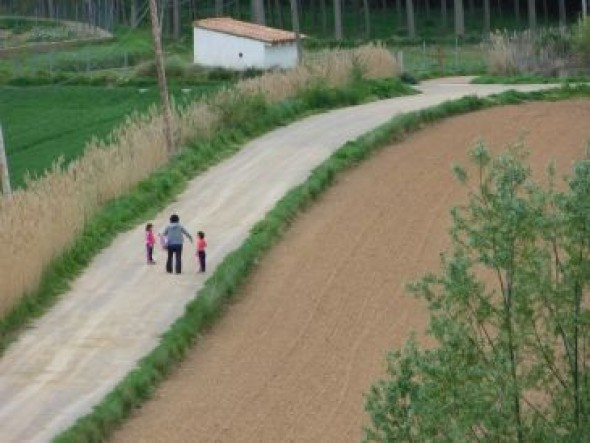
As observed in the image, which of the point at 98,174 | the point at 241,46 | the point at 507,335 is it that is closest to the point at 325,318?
the point at 98,174

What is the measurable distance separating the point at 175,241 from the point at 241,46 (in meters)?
35.3

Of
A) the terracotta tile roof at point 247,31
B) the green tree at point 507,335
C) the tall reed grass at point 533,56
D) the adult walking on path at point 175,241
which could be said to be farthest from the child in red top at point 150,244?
the terracotta tile roof at point 247,31

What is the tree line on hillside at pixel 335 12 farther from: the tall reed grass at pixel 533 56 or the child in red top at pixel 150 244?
the child in red top at pixel 150 244

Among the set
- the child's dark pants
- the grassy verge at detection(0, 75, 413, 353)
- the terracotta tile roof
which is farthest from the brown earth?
the terracotta tile roof

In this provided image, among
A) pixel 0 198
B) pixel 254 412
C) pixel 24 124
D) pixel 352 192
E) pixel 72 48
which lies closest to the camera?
pixel 254 412

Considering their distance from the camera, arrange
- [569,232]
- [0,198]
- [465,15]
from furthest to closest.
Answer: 1. [465,15]
2. [0,198]
3. [569,232]

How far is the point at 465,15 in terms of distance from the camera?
9675 centimetres

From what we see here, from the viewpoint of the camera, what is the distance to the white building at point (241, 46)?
6219 cm

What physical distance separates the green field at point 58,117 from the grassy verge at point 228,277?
20.9 ft

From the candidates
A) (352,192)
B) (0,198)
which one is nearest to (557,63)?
(352,192)

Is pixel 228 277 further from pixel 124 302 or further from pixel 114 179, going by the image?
pixel 114 179

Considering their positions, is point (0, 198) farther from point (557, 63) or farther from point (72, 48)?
point (72, 48)

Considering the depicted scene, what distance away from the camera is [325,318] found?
26031 mm

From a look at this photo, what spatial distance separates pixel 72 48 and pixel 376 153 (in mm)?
53572
